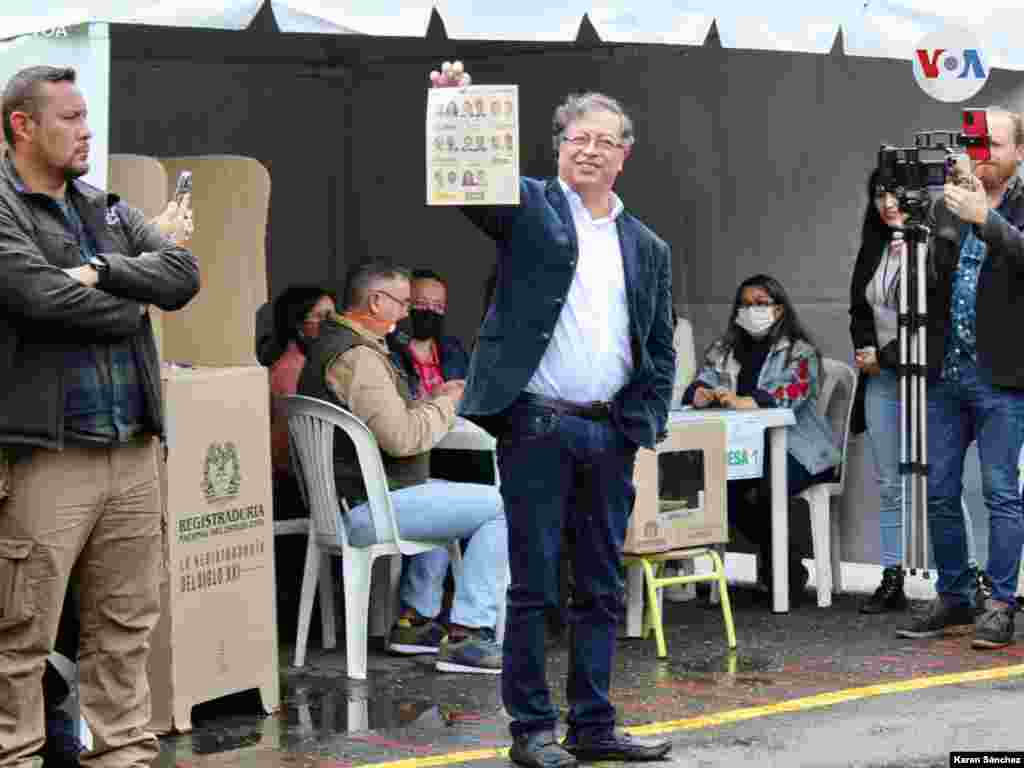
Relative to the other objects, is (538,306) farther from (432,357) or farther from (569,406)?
(432,357)

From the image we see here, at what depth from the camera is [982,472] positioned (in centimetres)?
789

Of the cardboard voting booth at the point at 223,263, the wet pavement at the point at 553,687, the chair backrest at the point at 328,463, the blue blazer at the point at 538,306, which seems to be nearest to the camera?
the blue blazer at the point at 538,306

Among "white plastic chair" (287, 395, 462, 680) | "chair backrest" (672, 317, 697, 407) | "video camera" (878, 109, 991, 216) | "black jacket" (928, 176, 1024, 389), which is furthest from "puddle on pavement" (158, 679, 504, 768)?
"chair backrest" (672, 317, 697, 407)

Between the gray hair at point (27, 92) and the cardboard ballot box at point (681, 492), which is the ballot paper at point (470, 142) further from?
the cardboard ballot box at point (681, 492)

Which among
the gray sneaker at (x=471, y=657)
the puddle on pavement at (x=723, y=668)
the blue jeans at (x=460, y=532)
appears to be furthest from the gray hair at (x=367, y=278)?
the puddle on pavement at (x=723, y=668)

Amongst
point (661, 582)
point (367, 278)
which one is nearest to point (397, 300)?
point (367, 278)

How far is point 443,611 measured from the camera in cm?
852

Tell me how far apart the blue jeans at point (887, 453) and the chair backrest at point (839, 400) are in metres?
0.42

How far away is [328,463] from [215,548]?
3.57ft

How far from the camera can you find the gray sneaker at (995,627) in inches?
300

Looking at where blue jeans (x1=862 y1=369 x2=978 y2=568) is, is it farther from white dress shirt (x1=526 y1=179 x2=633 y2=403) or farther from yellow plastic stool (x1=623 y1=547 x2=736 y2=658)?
white dress shirt (x1=526 y1=179 x2=633 y2=403)

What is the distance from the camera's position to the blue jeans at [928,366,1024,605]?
7738mm

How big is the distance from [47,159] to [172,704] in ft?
6.27

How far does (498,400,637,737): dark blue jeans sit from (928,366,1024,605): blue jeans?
8.00 ft
